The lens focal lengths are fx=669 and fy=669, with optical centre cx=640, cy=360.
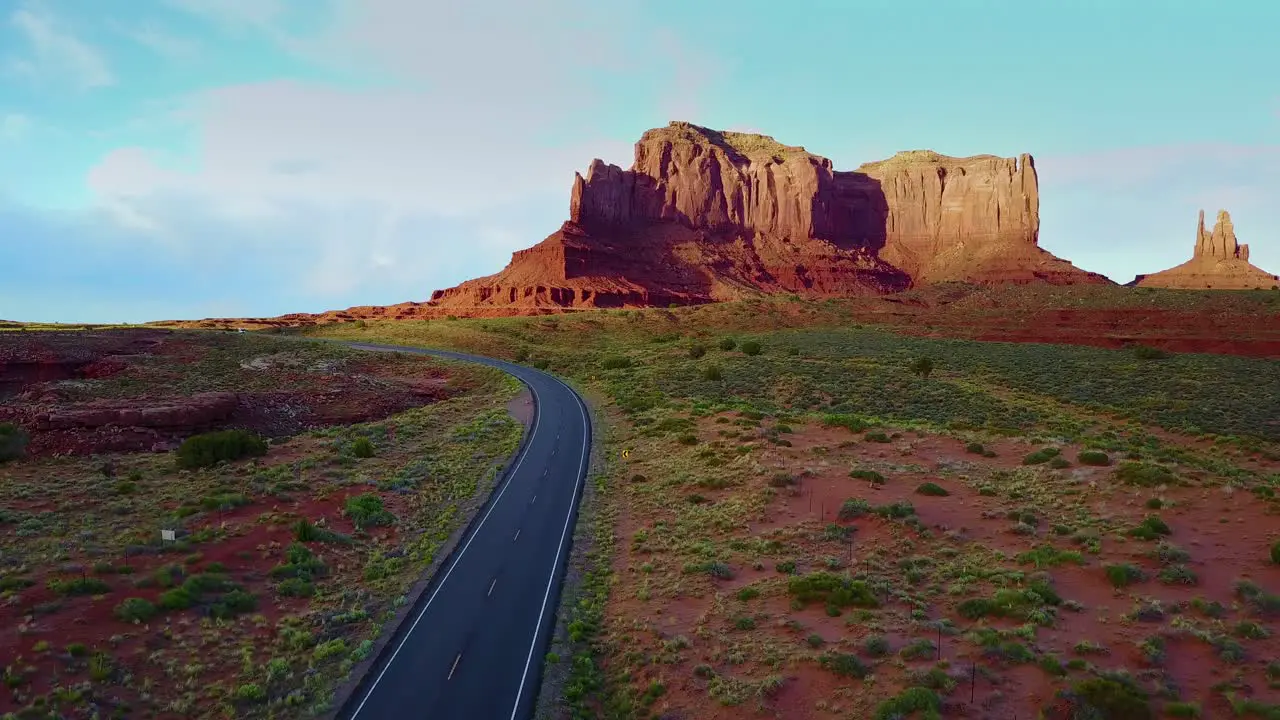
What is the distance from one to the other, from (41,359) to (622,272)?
11502 cm

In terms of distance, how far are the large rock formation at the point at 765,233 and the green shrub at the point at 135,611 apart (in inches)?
5043

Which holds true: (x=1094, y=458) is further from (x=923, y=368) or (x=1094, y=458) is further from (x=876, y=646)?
(x=923, y=368)

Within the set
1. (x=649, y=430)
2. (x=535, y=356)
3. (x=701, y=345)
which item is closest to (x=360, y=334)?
(x=535, y=356)

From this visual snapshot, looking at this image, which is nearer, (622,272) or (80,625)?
(80,625)

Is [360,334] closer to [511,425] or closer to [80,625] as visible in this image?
[511,425]

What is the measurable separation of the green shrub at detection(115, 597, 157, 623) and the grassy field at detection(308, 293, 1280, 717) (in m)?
11.5

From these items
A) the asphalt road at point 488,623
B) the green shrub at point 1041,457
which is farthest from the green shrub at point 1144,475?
the asphalt road at point 488,623

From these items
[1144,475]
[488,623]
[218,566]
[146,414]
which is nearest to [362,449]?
[146,414]

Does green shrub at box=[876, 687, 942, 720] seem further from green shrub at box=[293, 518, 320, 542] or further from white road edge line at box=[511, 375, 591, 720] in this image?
green shrub at box=[293, 518, 320, 542]

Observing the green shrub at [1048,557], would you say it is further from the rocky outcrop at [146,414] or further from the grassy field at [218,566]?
the rocky outcrop at [146,414]

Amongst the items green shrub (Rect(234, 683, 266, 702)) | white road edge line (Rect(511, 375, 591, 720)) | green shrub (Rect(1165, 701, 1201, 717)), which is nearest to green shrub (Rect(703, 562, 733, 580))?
white road edge line (Rect(511, 375, 591, 720))

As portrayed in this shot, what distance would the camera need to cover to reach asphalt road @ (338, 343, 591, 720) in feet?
52.5

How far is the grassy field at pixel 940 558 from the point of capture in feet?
49.1

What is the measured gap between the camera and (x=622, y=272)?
531 ft
